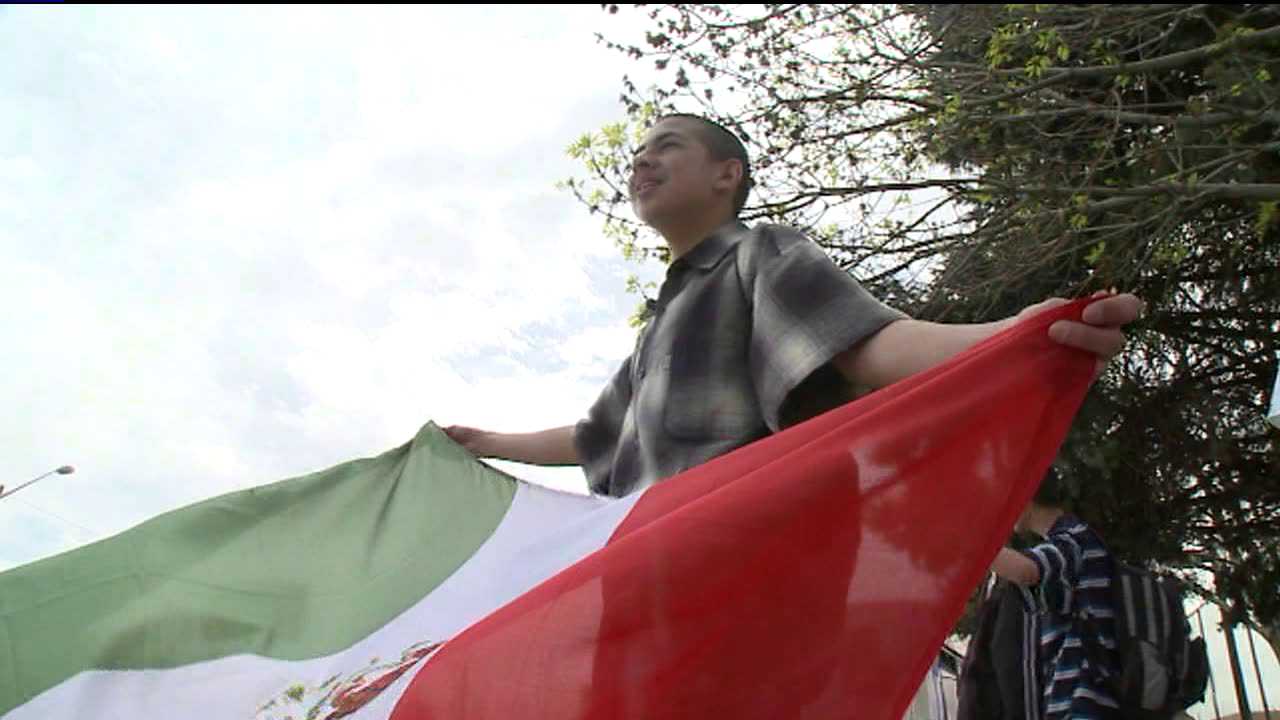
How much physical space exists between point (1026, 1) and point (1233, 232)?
7.79 ft

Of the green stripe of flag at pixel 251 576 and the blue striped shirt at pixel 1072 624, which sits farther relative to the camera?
the blue striped shirt at pixel 1072 624

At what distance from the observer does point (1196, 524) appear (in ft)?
25.8

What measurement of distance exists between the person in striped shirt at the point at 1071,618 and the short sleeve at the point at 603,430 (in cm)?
124

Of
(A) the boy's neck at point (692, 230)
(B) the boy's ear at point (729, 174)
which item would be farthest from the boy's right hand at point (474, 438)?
(B) the boy's ear at point (729, 174)

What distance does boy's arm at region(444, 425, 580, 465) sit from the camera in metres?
2.44

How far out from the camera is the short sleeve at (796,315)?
1.61 metres

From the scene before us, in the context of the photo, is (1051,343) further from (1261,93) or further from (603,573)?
(1261,93)

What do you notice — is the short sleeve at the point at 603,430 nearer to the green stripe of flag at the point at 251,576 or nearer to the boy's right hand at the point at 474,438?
the green stripe of flag at the point at 251,576

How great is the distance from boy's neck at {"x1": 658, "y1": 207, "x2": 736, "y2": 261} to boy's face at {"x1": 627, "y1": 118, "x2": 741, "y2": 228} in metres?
0.02

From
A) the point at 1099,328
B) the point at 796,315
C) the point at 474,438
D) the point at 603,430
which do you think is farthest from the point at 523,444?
the point at 1099,328

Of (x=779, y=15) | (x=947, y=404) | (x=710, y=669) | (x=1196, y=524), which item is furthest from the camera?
(x=1196, y=524)

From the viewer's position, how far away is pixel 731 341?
5.90 ft

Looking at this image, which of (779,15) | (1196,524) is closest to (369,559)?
(779,15)

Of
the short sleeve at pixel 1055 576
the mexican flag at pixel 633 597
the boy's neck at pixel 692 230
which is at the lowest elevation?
the mexican flag at pixel 633 597
